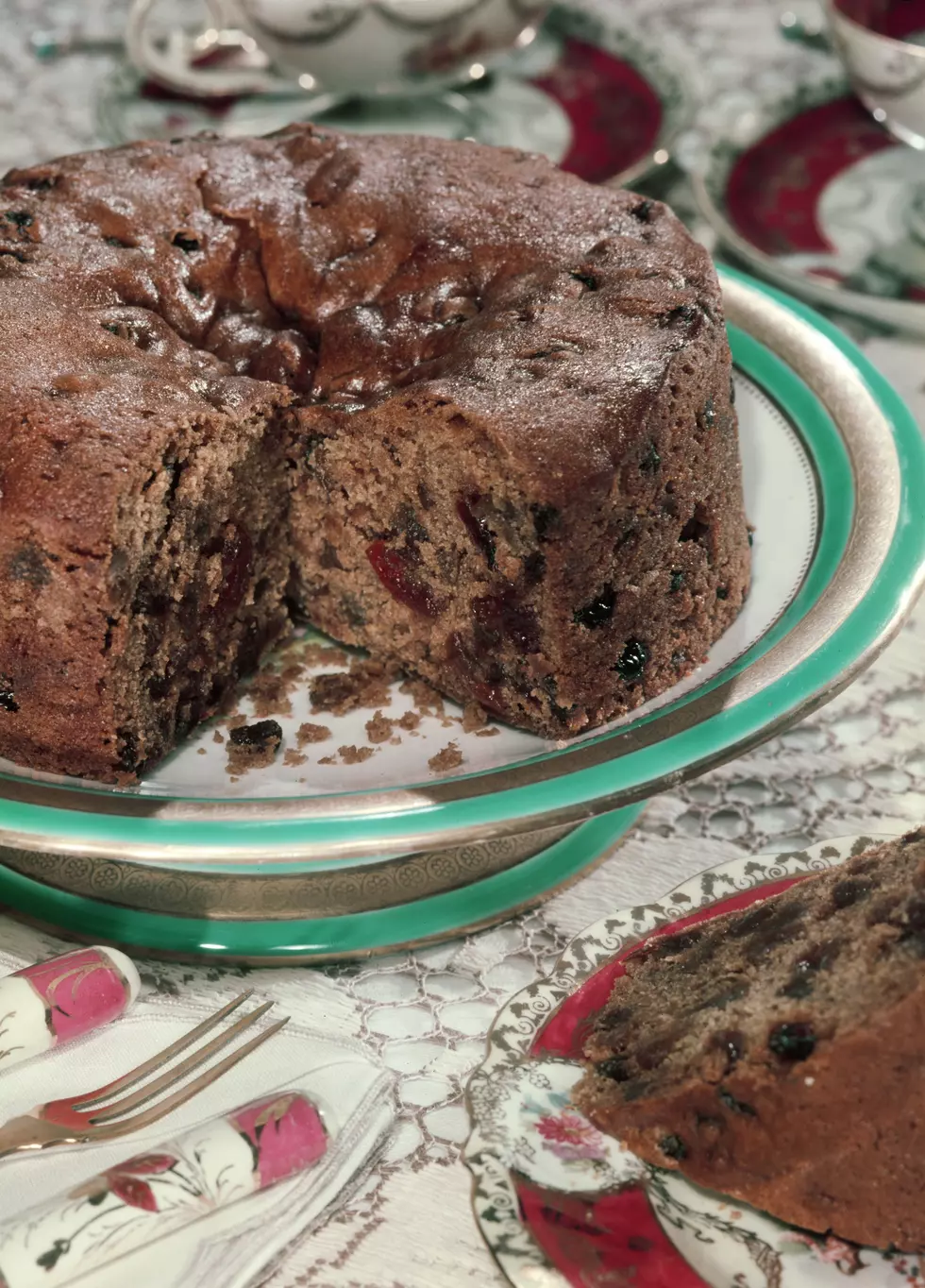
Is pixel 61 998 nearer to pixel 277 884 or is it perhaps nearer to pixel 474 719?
pixel 277 884

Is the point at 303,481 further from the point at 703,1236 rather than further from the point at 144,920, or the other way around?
the point at 703,1236

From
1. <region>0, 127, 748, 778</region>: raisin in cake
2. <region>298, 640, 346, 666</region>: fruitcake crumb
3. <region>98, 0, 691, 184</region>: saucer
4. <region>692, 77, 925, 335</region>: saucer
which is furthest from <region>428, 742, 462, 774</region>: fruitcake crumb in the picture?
<region>98, 0, 691, 184</region>: saucer

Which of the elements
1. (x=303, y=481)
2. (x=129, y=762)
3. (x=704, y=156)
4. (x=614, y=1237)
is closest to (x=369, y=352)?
(x=303, y=481)

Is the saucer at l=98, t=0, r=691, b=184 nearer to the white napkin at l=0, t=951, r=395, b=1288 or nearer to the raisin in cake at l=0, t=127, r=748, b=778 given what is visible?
the raisin in cake at l=0, t=127, r=748, b=778

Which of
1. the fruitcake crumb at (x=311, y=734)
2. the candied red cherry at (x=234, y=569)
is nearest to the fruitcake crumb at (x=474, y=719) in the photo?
the fruitcake crumb at (x=311, y=734)

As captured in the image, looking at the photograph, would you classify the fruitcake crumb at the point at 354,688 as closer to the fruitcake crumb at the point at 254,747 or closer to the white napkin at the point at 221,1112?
the fruitcake crumb at the point at 254,747
